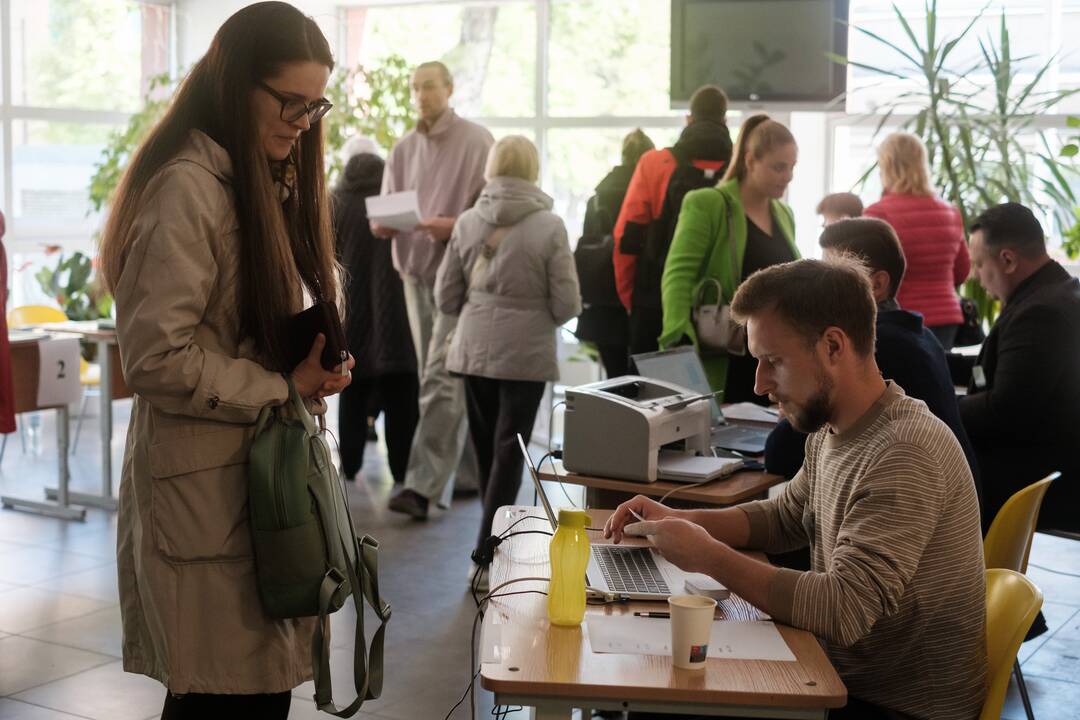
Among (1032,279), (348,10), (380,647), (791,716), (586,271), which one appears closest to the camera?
(791,716)

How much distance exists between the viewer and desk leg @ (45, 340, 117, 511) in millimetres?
5465

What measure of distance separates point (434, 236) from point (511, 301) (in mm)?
975

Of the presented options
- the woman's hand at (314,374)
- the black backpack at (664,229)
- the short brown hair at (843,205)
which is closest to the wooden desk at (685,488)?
the woman's hand at (314,374)

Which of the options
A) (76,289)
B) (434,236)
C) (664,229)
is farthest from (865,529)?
(76,289)

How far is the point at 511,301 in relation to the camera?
4.33 metres

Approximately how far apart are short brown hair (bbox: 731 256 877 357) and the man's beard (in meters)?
0.07

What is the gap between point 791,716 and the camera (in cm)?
158

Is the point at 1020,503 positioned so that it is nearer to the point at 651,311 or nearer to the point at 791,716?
the point at 791,716

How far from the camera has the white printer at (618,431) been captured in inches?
114

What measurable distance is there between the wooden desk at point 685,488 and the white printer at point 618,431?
0.08ft

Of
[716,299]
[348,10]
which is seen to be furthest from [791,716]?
[348,10]

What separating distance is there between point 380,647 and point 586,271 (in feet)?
11.4

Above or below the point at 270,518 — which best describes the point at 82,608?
below

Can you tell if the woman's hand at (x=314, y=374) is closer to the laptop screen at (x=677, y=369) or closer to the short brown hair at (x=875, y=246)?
the short brown hair at (x=875, y=246)
